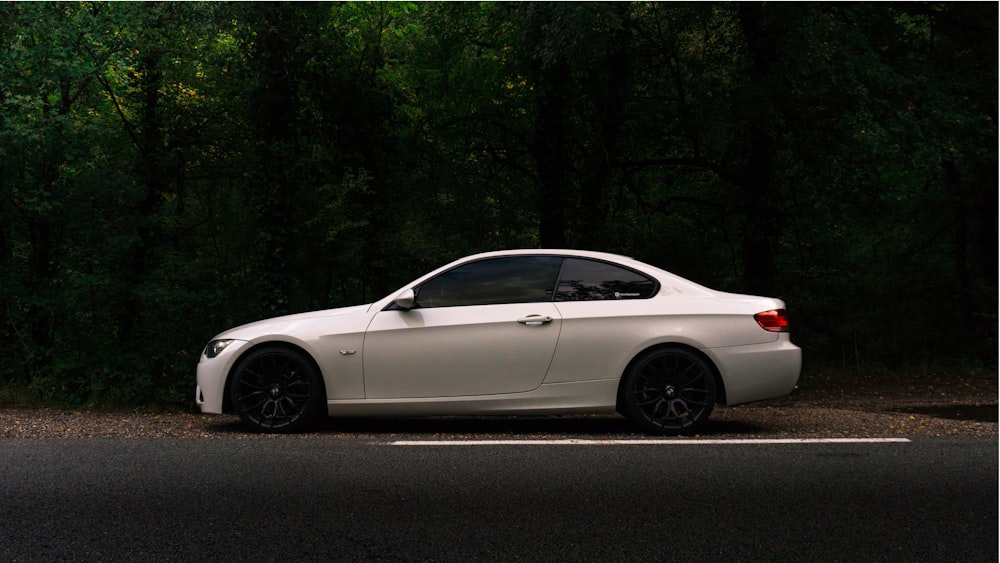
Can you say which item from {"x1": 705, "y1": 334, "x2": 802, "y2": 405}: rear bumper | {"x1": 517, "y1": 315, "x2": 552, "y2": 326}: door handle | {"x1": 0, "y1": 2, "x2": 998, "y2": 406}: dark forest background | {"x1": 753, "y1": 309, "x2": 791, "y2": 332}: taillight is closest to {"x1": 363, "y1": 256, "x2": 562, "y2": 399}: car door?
{"x1": 517, "y1": 315, "x2": 552, "y2": 326}: door handle

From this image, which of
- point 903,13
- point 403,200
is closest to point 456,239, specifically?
point 403,200

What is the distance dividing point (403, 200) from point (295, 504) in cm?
1367

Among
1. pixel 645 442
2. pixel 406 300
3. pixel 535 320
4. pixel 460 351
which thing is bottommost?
pixel 645 442

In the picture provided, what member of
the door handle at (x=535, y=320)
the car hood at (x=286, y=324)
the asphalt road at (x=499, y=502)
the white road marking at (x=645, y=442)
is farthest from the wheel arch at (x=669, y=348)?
the car hood at (x=286, y=324)

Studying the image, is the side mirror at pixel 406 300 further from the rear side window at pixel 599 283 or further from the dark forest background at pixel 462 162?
the dark forest background at pixel 462 162

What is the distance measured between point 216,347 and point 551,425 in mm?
3154

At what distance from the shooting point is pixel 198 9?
631 inches

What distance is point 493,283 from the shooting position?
27.7 ft

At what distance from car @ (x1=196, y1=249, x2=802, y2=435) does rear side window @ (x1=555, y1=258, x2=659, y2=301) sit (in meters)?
0.05

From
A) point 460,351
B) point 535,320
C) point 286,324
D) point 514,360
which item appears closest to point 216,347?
point 286,324

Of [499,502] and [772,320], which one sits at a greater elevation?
[772,320]

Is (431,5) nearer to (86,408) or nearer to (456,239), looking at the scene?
(456,239)

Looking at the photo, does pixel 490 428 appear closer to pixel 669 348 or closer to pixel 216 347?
pixel 669 348

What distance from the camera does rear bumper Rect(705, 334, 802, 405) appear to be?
812 centimetres
